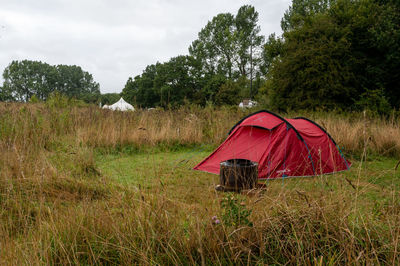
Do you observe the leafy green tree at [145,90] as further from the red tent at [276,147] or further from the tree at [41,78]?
the red tent at [276,147]

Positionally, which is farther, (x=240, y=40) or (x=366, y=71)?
(x=240, y=40)

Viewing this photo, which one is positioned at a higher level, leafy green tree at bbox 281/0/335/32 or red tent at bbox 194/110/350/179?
leafy green tree at bbox 281/0/335/32

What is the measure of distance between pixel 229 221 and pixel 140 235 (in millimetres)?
545

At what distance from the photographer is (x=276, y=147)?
4.79 metres

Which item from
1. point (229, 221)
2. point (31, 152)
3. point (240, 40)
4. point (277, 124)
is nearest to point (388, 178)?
point (277, 124)

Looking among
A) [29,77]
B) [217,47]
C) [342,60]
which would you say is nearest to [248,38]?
[217,47]

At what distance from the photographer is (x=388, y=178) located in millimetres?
4781

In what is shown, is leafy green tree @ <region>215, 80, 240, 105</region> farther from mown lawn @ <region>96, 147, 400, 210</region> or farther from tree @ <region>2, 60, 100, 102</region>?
tree @ <region>2, 60, 100, 102</region>

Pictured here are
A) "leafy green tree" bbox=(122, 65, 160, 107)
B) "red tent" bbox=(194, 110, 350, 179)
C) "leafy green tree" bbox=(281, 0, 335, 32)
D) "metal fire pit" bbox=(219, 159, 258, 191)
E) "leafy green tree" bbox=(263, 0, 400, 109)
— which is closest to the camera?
"metal fire pit" bbox=(219, 159, 258, 191)


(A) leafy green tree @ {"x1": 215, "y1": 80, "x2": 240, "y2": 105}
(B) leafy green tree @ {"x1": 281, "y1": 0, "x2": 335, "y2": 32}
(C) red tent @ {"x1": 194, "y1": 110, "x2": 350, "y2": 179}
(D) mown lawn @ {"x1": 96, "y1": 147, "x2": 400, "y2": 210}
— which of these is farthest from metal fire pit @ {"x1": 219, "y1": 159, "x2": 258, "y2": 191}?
(B) leafy green tree @ {"x1": 281, "y1": 0, "x2": 335, "y2": 32}

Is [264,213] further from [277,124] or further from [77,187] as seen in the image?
[277,124]

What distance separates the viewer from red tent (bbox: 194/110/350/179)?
471 cm

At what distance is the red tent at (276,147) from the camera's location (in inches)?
186

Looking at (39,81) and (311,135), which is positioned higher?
(39,81)
